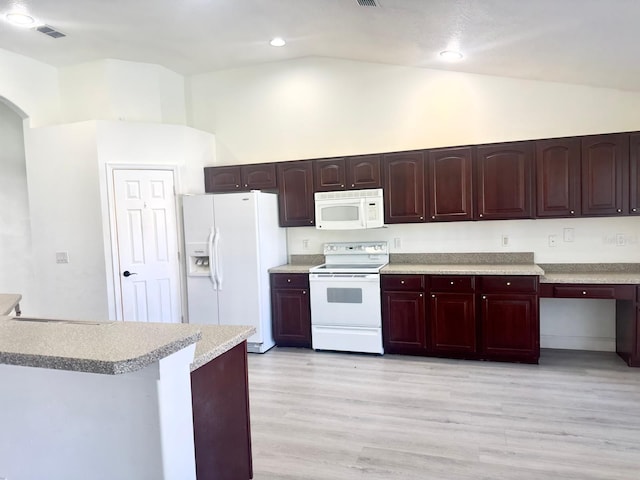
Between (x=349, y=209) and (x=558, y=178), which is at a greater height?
(x=558, y=178)

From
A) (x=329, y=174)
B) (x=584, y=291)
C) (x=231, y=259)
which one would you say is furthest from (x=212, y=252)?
(x=584, y=291)

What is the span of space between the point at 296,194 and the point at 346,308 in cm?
139

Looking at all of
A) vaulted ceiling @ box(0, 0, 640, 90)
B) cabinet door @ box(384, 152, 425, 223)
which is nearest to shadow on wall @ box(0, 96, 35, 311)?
vaulted ceiling @ box(0, 0, 640, 90)

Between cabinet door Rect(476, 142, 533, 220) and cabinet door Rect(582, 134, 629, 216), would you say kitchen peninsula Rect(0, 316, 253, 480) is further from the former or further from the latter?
cabinet door Rect(582, 134, 629, 216)

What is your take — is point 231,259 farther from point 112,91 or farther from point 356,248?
point 112,91

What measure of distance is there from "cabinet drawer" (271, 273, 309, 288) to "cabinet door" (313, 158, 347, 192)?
97 centimetres

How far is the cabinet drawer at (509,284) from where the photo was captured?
386 cm

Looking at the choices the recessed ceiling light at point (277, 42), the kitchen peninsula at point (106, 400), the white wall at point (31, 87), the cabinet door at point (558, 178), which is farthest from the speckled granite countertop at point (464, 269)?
the white wall at point (31, 87)

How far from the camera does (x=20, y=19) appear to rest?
3500 millimetres

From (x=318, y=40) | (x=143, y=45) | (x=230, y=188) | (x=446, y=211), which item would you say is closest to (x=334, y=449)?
(x=446, y=211)

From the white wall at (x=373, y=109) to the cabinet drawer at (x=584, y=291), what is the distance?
1504 mm

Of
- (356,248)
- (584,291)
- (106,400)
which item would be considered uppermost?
(356,248)

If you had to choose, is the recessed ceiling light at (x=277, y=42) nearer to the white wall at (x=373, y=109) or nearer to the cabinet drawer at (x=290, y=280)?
the white wall at (x=373, y=109)

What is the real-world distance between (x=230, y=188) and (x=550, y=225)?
3.48 metres
